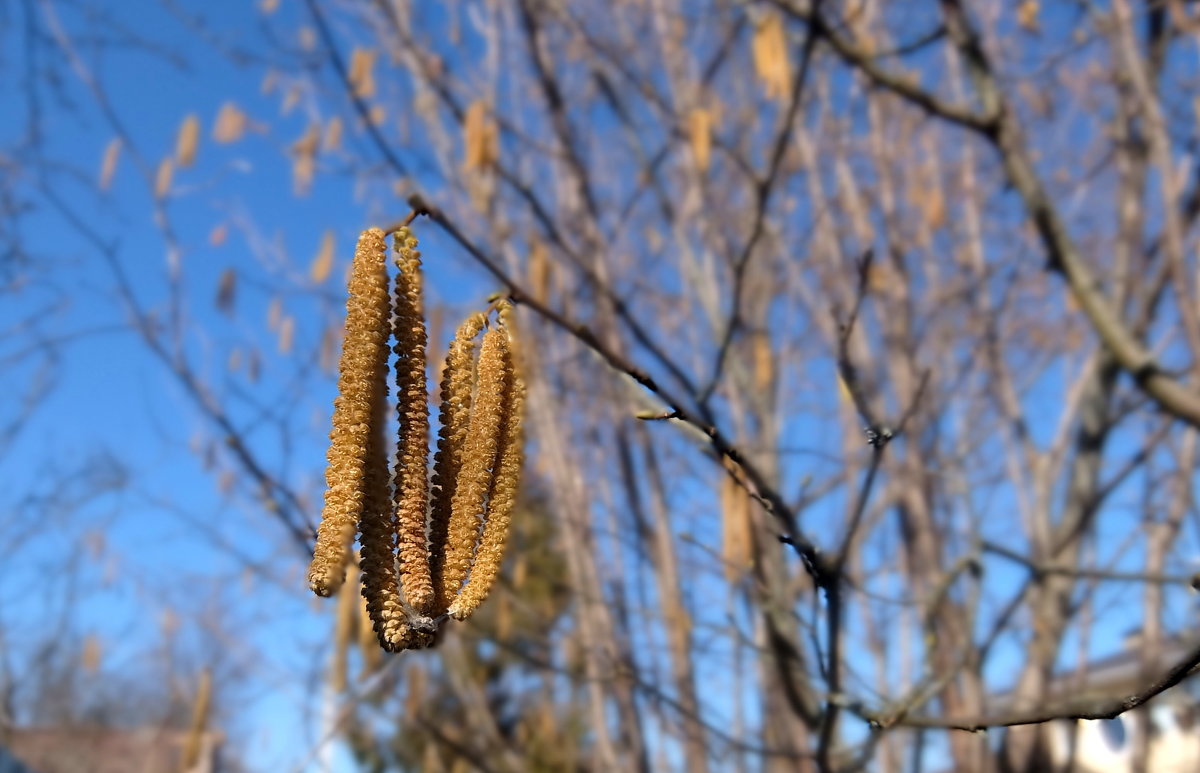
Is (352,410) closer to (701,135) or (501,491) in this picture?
(501,491)

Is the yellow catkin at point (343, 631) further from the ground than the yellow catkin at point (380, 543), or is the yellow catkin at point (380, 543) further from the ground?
the yellow catkin at point (343, 631)

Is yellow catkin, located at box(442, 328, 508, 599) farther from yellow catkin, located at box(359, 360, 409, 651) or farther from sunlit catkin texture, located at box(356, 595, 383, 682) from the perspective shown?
sunlit catkin texture, located at box(356, 595, 383, 682)

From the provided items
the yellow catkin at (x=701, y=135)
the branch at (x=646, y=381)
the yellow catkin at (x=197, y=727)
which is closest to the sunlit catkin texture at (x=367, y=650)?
the yellow catkin at (x=197, y=727)

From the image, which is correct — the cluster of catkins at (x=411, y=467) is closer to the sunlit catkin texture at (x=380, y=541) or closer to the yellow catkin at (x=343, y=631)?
the sunlit catkin texture at (x=380, y=541)

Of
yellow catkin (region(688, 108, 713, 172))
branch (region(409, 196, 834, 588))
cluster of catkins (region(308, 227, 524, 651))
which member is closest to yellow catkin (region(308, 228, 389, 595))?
cluster of catkins (region(308, 227, 524, 651))

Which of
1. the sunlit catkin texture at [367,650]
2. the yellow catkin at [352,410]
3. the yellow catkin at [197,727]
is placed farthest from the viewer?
the yellow catkin at [197,727]

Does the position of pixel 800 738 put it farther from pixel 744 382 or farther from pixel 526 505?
pixel 526 505

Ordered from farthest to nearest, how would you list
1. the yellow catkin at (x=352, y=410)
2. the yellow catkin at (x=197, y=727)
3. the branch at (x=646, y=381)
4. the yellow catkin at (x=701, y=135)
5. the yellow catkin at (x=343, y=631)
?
the yellow catkin at (x=701, y=135), the yellow catkin at (x=197, y=727), the yellow catkin at (x=343, y=631), the branch at (x=646, y=381), the yellow catkin at (x=352, y=410)

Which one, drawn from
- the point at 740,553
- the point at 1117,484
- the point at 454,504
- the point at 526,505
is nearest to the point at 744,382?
the point at 740,553
